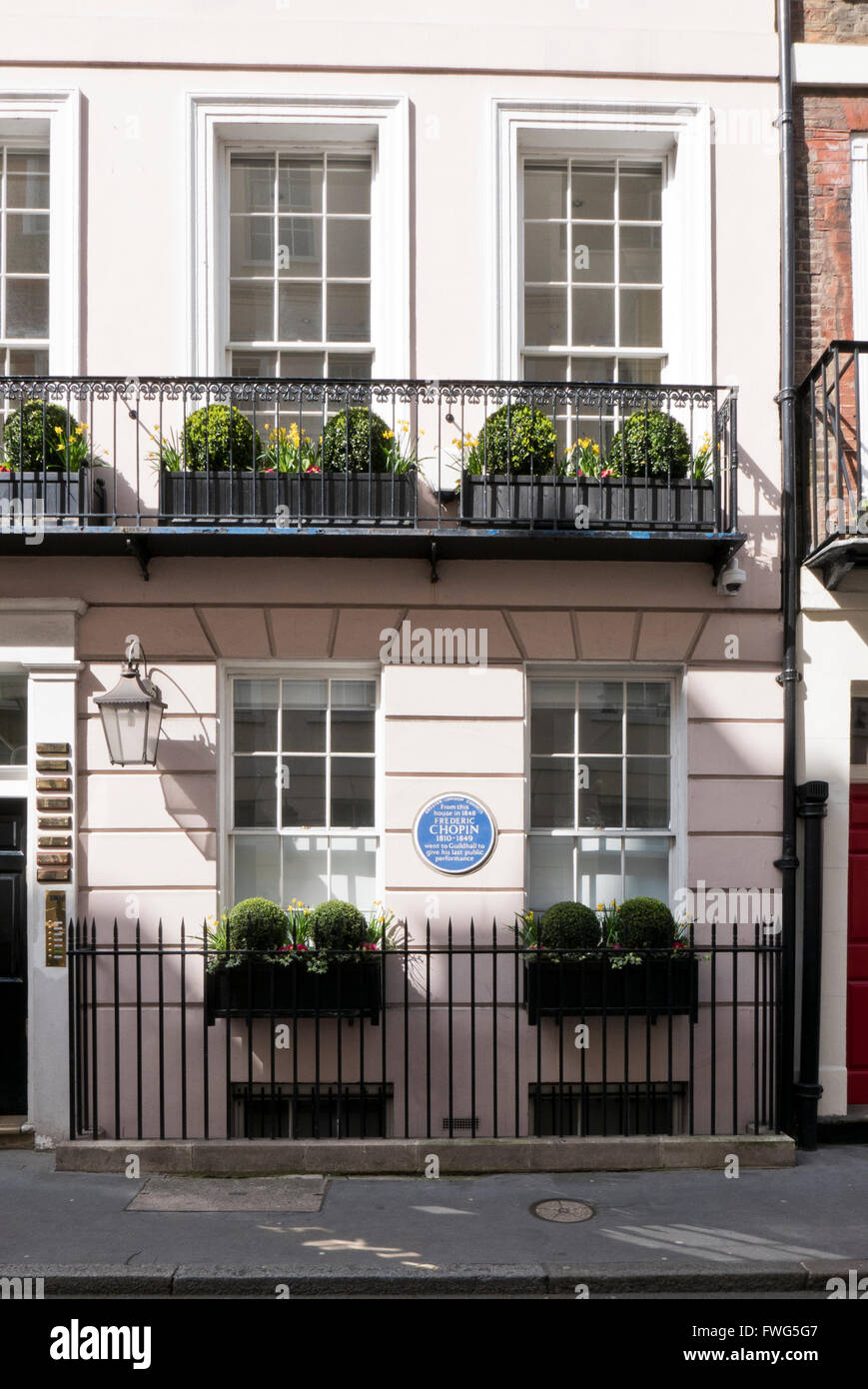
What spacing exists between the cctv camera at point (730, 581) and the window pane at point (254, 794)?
12.2 ft

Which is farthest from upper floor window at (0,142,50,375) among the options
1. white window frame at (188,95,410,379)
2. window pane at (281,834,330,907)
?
window pane at (281,834,330,907)

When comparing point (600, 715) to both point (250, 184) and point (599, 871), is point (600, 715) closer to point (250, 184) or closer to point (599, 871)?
point (599, 871)

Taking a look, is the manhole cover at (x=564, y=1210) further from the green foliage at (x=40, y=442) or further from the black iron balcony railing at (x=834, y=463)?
the green foliage at (x=40, y=442)

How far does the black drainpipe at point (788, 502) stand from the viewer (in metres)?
8.05

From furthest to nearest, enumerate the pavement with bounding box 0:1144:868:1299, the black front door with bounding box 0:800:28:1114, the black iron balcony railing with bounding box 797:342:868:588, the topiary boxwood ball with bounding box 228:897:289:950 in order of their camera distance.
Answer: the black front door with bounding box 0:800:28:1114 < the topiary boxwood ball with bounding box 228:897:289:950 < the black iron balcony railing with bounding box 797:342:868:588 < the pavement with bounding box 0:1144:868:1299

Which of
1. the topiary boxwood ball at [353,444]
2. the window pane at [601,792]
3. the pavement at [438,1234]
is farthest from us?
the window pane at [601,792]

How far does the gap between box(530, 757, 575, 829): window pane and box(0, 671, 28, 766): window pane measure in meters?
4.03

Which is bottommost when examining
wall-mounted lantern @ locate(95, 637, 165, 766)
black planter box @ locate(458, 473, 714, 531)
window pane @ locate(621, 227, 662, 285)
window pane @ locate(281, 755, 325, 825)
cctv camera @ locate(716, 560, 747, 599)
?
window pane @ locate(281, 755, 325, 825)

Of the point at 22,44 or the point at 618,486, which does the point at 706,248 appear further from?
the point at 22,44

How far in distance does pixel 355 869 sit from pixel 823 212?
6.37m

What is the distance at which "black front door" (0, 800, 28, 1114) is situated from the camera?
26.5ft

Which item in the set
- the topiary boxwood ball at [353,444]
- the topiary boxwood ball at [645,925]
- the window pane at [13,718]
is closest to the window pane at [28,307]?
the topiary boxwood ball at [353,444]

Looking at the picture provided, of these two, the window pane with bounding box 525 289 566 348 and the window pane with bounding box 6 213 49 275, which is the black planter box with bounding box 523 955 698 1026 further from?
the window pane with bounding box 6 213 49 275

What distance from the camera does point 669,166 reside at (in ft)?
28.4
